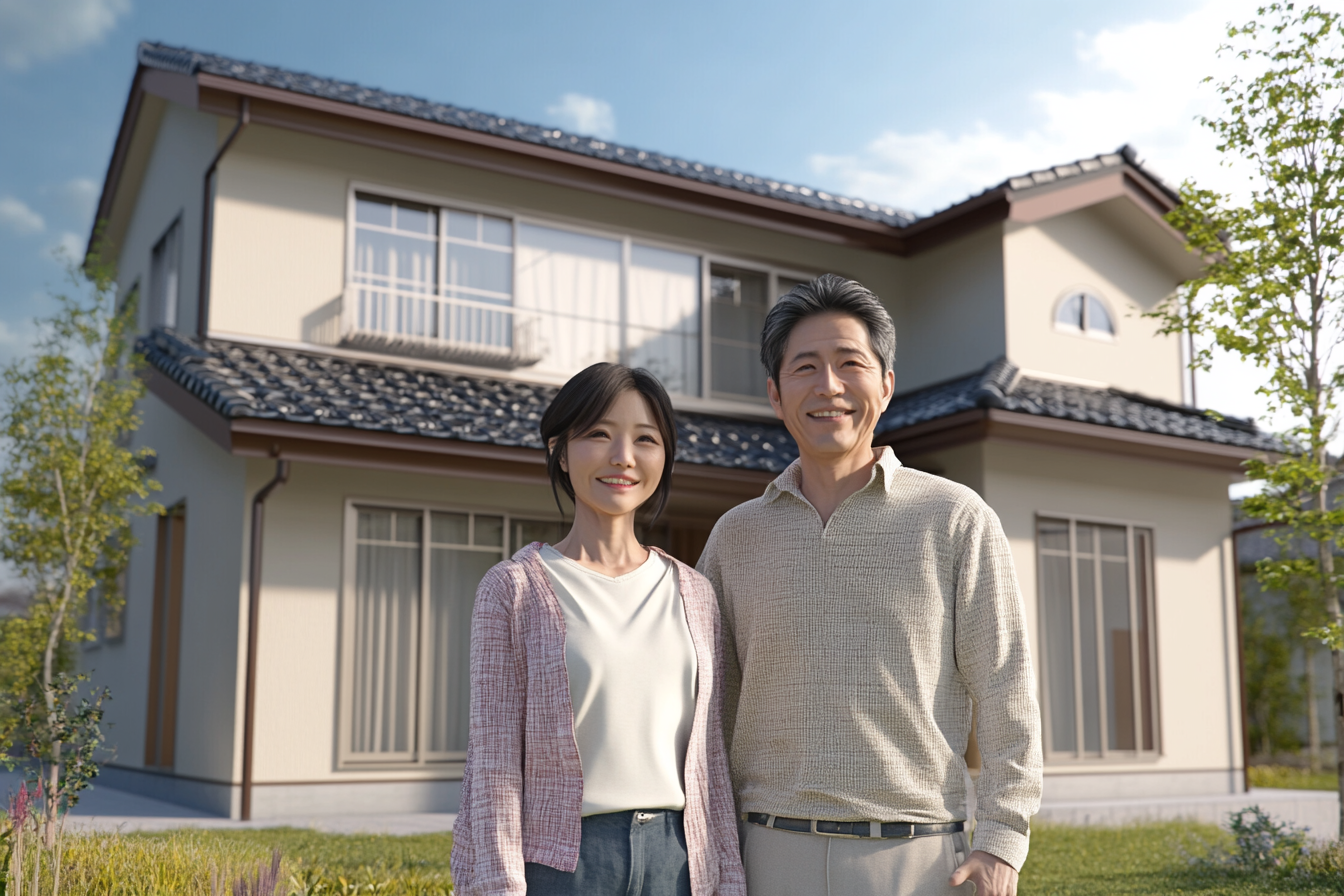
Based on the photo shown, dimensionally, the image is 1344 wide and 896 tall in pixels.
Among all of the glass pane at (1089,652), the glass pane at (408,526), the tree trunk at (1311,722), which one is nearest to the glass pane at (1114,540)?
the glass pane at (1089,652)

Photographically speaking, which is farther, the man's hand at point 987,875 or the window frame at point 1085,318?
the window frame at point 1085,318

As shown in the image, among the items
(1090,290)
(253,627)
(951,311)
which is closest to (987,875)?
(253,627)

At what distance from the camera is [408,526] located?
9.64 meters

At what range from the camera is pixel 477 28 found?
43000 millimetres

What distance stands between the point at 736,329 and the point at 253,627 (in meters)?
5.70

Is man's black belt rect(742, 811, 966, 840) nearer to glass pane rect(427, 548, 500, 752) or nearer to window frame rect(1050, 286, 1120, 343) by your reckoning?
glass pane rect(427, 548, 500, 752)

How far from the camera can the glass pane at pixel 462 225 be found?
35.3 feet

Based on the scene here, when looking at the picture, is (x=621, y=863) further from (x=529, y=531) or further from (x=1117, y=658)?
(x=1117, y=658)

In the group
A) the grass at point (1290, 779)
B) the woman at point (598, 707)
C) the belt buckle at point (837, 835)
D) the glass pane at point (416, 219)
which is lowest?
the grass at point (1290, 779)

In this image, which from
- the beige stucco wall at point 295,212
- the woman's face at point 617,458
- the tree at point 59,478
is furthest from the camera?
the beige stucco wall at point 295,212

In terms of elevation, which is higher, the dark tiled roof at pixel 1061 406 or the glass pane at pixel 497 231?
the glass pane at pixel 497 231

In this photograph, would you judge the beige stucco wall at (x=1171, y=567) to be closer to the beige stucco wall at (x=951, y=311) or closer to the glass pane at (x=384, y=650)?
the beige stucco wall at (x=951, y=311)

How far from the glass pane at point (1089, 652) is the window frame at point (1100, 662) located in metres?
0.04

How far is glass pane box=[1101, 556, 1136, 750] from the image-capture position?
11109 millimetres
